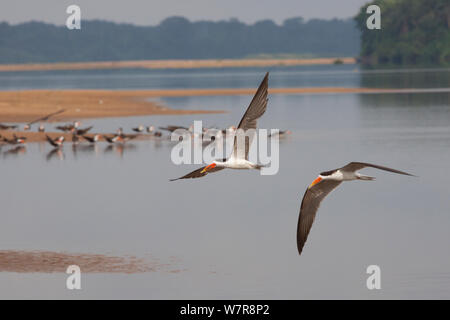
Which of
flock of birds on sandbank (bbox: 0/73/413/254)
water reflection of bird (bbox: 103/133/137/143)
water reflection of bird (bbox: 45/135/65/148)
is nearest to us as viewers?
flock of birds on sandbank (bbox: 0/73/413/254)

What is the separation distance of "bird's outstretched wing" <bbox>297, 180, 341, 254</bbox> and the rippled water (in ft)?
3.95

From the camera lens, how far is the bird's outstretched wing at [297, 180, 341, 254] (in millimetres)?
13031

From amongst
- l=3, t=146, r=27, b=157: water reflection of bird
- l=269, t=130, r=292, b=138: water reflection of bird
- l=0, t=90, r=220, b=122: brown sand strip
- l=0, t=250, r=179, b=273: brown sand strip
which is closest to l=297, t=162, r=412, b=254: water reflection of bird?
l=0, t=250, r=179, b=273: brown sand strip

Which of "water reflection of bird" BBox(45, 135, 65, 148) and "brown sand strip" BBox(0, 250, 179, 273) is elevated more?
"water reflection of bird" BBox(45, 135, 65, 148)

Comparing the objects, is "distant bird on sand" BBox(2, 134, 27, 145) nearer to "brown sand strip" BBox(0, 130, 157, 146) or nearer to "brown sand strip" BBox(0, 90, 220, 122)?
"brown sand strip" BBox(0, 130, 157, 146)

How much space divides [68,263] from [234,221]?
12.6 feet

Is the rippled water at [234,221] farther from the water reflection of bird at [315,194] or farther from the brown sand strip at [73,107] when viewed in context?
the brown sand strip at [73,107]

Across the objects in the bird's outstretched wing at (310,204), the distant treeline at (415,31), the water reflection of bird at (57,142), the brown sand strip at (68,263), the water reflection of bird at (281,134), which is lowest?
the brown sand strip at (68,263)

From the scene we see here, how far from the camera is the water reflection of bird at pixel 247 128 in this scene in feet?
42.4

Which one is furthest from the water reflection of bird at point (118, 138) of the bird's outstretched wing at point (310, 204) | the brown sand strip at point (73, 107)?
the bird's outstretched wing at point (310, 204)

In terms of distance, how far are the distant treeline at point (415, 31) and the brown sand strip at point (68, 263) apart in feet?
369

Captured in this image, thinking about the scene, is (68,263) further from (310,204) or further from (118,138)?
(118,138)
